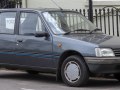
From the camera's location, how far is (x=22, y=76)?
12617 mm

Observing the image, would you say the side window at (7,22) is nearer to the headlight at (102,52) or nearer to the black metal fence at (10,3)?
the headlight at (102,52)

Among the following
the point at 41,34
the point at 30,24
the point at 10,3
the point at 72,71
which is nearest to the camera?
the point at 72,71

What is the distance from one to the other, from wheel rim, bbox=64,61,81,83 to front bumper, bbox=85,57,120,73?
0.34 metres

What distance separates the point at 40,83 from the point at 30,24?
1.49 meters

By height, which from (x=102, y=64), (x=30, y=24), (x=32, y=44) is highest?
(x=30, y=24)

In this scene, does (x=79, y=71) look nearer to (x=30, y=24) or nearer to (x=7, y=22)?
(x=30, y=24)

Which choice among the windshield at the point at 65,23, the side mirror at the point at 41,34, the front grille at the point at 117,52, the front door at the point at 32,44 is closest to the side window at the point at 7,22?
the front door at the point at 32,44

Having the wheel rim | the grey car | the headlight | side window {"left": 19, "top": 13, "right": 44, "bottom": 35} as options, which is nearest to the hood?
the grey car

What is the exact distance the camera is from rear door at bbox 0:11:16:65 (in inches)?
446

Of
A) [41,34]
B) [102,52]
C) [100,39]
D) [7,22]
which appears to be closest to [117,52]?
[102,52]

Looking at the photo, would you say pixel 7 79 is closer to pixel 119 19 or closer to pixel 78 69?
Result: pixel 78 69

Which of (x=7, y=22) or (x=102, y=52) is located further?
(x=7, y=22)

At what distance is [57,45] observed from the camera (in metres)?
10.3

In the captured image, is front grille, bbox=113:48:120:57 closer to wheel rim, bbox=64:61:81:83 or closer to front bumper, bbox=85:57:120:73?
front bumper, bbox=85:57:120:73
